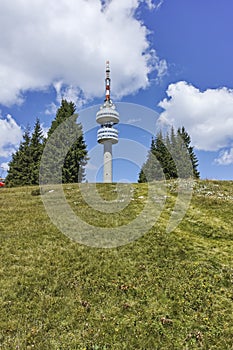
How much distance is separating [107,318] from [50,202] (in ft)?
68.6

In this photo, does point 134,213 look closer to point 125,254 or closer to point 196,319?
point 125,254

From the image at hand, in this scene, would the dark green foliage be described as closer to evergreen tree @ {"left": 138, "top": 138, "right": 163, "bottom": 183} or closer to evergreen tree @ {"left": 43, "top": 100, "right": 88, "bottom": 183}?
evergreen tree @ {"left": 43, "top": 100, "right": 88, "bottom": 183}

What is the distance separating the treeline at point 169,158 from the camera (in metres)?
77.4

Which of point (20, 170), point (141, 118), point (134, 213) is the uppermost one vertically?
point (20, 170)

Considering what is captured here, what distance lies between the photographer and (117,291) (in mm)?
12953

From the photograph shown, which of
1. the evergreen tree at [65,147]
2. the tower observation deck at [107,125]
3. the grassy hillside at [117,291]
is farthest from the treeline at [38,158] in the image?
the grassy hillside at [117,291]

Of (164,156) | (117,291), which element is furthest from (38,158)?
(117,291)

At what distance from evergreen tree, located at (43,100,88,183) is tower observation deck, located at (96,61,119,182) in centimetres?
871

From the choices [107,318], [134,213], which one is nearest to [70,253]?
[107,318]

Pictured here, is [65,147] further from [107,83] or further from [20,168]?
[107,83]

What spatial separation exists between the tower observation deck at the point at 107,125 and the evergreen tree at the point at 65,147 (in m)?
8.71

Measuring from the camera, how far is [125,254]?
1662 centimetres

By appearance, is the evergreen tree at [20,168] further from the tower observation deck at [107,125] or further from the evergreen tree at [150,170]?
the evergreen tree at [150,170]

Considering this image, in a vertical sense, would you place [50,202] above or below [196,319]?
above
